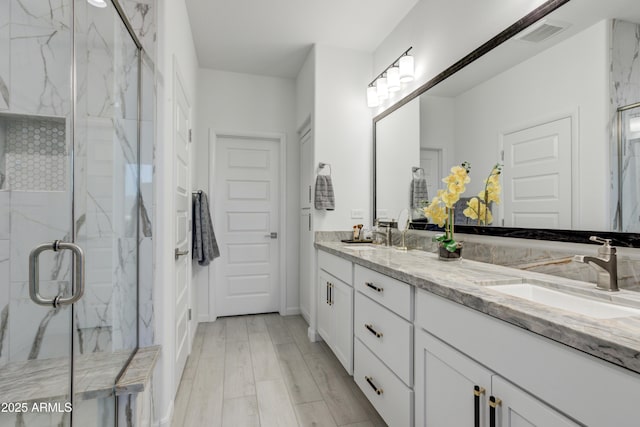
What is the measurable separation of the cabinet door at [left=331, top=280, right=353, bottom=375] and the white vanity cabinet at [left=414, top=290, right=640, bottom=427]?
77 cm

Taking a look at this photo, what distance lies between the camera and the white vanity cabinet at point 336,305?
6.85ft

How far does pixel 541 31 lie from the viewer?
1.42 metres

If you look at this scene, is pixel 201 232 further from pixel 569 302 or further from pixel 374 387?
pixel 569 302

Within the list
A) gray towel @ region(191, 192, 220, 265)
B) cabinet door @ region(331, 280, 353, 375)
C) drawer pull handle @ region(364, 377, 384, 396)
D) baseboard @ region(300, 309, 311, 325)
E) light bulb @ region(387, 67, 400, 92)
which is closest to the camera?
drawer pull handle @ region(364, 377, 384, 396)

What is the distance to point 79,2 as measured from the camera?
1.20 metres

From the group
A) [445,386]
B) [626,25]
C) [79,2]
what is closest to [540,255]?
[445,386]

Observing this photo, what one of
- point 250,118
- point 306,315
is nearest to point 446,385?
point 306,315

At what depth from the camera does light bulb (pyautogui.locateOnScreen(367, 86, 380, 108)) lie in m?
2.91

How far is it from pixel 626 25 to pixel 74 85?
196 centimetres

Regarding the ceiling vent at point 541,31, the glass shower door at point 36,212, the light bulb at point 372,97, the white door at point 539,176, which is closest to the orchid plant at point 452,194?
the white door at point 539,176

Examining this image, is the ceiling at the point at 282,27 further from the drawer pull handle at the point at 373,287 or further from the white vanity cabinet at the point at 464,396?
the white vanity cabinet at the point at 464,396

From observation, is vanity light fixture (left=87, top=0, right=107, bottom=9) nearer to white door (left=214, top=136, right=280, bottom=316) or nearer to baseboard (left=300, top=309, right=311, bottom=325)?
white door (left=214, top=136, right=280, bottom=316)

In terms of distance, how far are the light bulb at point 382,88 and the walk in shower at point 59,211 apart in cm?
196

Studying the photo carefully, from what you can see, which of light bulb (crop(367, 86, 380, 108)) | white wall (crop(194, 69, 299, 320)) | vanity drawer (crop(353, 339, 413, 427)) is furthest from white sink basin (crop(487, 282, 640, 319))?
white wall (crop(194, 69, 299, 320))
